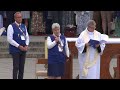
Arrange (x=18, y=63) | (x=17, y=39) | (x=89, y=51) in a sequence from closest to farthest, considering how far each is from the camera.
Result: (x=89, y=51) → (x=17, y=39) → (x=18, y=63)

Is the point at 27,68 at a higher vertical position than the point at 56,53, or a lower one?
lower

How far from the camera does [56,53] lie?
1020 centimetres

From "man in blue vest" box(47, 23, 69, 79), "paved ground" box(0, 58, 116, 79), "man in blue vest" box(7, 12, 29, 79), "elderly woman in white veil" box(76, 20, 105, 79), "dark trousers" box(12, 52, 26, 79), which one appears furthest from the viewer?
"paved ground" box(0, 58, 116, 79)

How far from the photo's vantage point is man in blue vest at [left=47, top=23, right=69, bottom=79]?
10.2 metres

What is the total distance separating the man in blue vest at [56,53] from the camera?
10.2m

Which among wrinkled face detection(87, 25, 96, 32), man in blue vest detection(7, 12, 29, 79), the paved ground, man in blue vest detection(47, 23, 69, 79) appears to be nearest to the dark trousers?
man in blue vest detection(7, 12, 29, 79)

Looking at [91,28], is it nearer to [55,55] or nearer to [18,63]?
[55,55]

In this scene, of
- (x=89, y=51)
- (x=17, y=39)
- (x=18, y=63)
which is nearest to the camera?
(x=89, y=51)

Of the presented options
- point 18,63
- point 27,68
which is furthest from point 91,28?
point 27,68

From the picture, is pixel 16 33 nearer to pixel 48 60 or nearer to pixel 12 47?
pixel 12 47

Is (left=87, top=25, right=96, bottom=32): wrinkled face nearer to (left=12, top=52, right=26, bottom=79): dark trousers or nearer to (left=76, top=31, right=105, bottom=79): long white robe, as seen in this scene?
(left=76, top=31, right=105, bottom=79): long white robe

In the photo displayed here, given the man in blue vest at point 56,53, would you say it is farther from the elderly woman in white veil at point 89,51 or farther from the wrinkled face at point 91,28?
the wrinkled face at point 91,28
